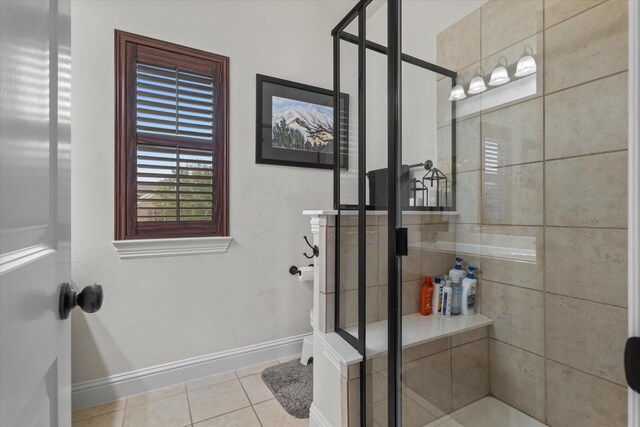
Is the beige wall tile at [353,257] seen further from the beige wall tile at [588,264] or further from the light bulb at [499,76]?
the light bulb at [499,76]

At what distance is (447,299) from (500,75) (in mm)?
1037

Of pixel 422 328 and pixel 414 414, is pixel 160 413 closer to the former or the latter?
pixel 414 414

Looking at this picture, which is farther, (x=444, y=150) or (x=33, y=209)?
(x=444, y=150)

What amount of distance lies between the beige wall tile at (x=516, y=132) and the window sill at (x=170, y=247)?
1.64 metres

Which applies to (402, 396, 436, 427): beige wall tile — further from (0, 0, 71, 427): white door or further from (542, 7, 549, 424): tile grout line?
(0, 0, 71, 427): white door

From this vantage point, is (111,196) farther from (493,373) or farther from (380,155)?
(493,373)

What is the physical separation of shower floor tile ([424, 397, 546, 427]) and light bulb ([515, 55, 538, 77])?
1396mm

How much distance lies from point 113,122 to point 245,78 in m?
0.88

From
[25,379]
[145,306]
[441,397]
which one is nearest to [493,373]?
[441,397]

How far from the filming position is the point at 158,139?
1830mm

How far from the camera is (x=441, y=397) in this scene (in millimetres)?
1310

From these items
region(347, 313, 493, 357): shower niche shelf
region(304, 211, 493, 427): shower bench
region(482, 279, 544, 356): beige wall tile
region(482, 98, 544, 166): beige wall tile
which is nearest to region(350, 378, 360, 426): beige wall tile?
region(304, 211, 493, 427): shower bench

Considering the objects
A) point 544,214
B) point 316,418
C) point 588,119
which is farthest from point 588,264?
point 316,418

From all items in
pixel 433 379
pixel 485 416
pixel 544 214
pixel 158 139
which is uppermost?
pixel 158 139
